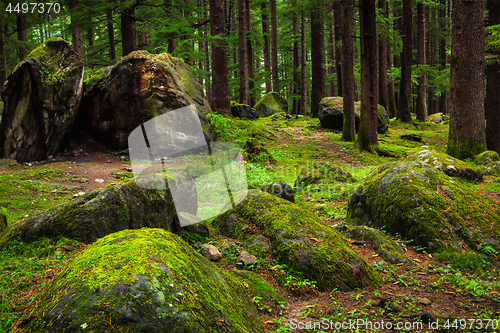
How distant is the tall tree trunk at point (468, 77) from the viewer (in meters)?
8.45

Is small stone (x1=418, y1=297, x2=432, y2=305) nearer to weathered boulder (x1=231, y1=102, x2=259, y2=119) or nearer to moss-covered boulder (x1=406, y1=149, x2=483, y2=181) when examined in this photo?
moss-covered boulder (x1=406, y1=149, x2=483, y2=181)

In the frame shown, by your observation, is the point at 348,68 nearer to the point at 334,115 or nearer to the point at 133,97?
the point at 334,115

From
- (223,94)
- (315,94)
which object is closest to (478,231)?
(223,94)

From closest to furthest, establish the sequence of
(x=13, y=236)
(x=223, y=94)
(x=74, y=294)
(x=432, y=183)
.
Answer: (x=74, y=294) → (x=13, y=236) → (x=432, y=183) → (x=223, y=94)

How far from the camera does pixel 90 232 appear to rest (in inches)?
135

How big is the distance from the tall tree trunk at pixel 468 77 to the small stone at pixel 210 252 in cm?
846

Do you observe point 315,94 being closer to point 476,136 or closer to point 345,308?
point 476,136

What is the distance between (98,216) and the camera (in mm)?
3480

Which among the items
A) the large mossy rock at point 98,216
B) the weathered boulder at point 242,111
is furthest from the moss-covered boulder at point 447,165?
the weathered boulder at point 242,111

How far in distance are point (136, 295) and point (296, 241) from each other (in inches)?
100

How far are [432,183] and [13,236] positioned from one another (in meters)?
6.00

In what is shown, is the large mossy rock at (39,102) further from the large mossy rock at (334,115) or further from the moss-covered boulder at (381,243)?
the large mossy rock at (334,115)

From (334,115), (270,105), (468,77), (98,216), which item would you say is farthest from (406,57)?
(98,216)

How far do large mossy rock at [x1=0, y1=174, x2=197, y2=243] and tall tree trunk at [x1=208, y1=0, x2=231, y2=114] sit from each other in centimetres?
951
